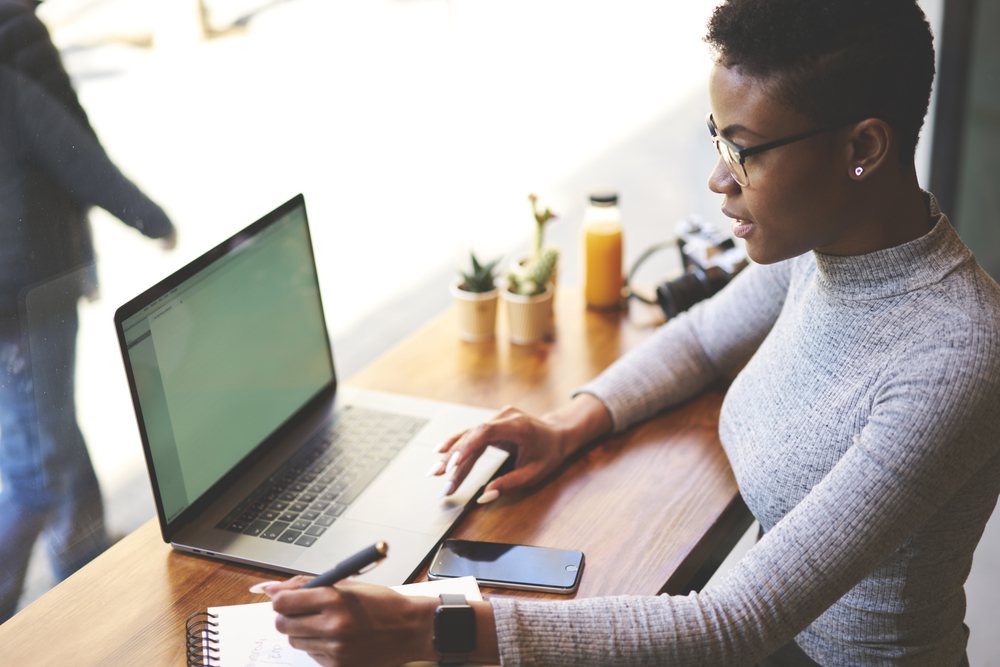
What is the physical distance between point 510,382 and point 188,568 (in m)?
0.58

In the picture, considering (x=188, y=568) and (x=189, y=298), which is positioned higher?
(x=189, y=298)

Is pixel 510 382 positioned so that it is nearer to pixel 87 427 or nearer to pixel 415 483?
pixel 415 483

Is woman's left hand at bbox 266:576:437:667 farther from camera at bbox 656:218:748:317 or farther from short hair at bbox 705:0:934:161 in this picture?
camera at bbox 656:218:748:317

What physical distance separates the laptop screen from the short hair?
0.65 meters

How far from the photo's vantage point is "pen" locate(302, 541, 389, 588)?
0.87 metres

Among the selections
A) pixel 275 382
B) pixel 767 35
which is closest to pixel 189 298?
pixel 275 382

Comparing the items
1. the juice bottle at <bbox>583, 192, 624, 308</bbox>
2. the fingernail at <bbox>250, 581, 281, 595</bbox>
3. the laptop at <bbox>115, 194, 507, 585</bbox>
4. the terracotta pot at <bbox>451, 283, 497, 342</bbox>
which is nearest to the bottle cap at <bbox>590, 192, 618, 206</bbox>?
the juice bottle at <bbox>583, 192, 624, 308</bbox>

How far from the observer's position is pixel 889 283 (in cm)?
101

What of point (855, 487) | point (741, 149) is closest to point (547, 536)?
point (855, 487)

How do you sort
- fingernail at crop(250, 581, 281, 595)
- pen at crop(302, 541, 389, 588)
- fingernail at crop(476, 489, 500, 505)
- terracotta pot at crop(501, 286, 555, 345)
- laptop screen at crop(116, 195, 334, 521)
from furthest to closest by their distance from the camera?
terracotta pot at crop(501, 286, 555, 345)
fingernail at crop(476, 489, 500, 505)
laptop screen at crop(116, 195, 334, 521)
fingernail at crop(250, 581, 281, 595)
pen at crop(302, 541, 389, 588)

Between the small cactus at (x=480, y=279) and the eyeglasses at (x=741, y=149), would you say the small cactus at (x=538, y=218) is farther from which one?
the eyeglasses at (x=741, y=149)

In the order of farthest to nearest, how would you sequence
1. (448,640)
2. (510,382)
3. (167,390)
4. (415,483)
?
(510,382)
(415,483)
(167,390)
(448,640)

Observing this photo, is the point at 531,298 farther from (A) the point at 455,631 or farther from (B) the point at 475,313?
(A) the point at 455,631

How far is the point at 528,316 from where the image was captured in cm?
164
